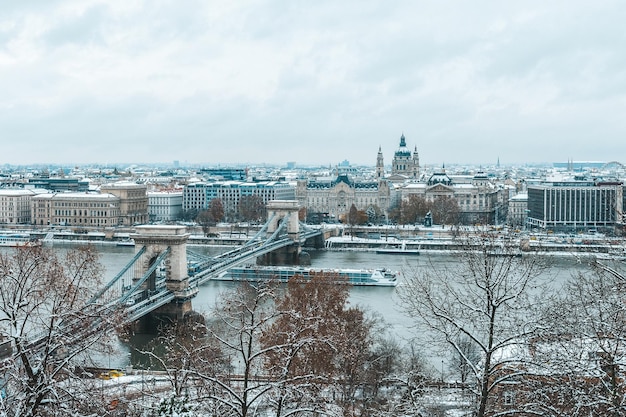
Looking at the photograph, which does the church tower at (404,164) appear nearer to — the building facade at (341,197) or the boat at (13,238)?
the building facade at (341,197)

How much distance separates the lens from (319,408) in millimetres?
4855

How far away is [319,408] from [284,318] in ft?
16.7

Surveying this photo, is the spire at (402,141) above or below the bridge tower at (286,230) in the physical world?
above

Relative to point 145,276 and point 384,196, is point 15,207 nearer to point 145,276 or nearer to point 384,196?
point 384,196

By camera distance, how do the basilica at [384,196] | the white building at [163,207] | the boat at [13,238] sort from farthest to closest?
the white building at [163,207] → the basilica at [384,196] → the boat at [13,238]

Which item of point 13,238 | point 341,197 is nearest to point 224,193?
point 341,197

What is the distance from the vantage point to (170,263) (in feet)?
52.8

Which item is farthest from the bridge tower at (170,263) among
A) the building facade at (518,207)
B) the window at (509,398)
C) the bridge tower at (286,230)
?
the building facade at (518,207)

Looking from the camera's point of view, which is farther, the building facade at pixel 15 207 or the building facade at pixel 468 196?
the building facade at pixel 468 196

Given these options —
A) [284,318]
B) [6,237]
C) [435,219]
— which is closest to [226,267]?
[284,318]

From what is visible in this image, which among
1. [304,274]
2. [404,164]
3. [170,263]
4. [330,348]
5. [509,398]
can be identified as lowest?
[304,274]

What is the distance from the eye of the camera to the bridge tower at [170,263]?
52.1ft

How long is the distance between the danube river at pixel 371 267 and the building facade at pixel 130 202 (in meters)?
9.36

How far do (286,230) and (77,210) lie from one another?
14.3 m
